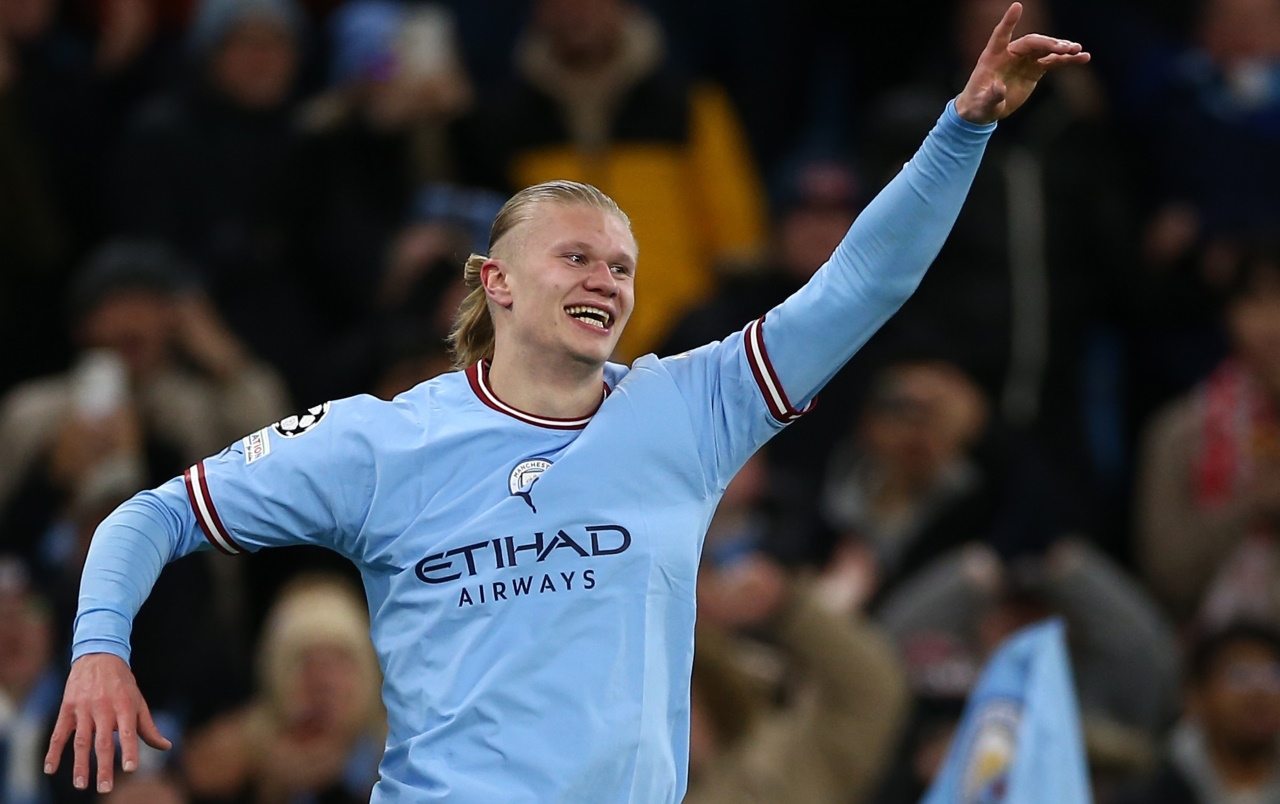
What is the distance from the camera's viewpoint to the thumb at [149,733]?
4.09 metres

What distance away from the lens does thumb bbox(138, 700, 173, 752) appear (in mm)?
4094

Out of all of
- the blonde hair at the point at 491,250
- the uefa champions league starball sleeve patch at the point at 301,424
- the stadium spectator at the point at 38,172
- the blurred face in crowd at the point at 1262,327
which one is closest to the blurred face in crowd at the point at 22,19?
the stadium spectator at the point at 38,172

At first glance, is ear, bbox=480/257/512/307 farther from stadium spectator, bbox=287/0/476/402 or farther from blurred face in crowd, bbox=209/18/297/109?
blurred face in crowd, bbox=209/18/297/109

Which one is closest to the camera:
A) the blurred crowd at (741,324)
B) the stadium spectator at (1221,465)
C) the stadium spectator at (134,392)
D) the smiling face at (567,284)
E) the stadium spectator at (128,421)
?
the smiling face at (567,284)

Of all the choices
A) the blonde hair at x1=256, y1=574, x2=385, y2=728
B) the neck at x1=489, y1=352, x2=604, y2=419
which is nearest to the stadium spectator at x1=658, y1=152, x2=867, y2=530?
the blonde hair at x1=256, y1=574, x2=385, y2=728

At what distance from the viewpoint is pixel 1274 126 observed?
394 inches

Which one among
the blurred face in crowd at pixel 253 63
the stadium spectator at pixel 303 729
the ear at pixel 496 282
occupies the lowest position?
the stadium spectator at pixel 303 729

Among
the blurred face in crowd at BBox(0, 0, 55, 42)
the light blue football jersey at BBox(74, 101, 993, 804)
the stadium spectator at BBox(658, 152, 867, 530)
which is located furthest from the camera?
the blurred face in crowd at BBox(0, 0, 55, 42)

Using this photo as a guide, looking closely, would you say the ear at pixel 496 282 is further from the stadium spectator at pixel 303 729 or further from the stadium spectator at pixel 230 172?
the stadium spectator at pixel 230 172

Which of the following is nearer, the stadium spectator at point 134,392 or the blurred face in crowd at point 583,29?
the stadium spectator at point 134,392

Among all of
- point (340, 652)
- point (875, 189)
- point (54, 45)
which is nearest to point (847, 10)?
point (875, 189)

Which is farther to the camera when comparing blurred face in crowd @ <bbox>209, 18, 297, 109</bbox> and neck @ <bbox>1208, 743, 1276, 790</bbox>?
blurred face in crowd @ <bbox>209, 18, 297, 109</bbox>

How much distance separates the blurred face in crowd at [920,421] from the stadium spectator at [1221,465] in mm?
907

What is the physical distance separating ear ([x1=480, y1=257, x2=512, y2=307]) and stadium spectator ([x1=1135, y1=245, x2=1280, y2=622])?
492cm
